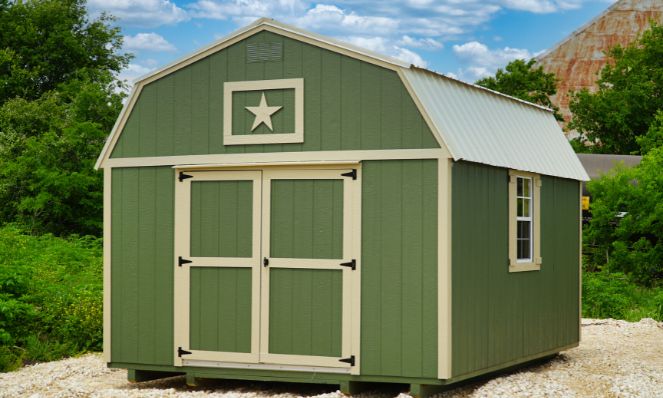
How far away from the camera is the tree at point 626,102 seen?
41.3m

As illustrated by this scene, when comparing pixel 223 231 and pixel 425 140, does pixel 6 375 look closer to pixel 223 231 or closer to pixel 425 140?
pixel 223 231

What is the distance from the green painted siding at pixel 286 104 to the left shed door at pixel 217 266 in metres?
0.38

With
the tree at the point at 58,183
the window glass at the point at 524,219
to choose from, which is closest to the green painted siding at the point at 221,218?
the window glass at the point at 524,219

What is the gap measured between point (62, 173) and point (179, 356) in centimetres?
1414

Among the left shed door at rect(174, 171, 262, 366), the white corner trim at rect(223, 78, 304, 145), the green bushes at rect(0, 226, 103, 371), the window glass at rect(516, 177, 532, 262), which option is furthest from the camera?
the green bushes at rect(0, 226, 103, 371)

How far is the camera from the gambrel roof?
9711 millimetres

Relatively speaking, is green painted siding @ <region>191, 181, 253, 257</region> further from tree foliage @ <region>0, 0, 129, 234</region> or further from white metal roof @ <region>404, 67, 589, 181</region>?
tree foliage @ <region>0, 0, 129, 234</region>

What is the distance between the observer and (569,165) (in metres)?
12.9

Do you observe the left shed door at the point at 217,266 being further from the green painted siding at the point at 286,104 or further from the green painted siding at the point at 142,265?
the green painted siding at the point at 286,104

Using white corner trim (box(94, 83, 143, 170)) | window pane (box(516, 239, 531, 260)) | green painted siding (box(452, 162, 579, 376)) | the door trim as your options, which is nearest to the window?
window pane (box(516, 239, 531, 260))

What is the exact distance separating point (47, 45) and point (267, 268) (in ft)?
100

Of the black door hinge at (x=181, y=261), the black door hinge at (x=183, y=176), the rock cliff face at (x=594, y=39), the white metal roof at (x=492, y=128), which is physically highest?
the rock cliff face at (x=594, y=39)

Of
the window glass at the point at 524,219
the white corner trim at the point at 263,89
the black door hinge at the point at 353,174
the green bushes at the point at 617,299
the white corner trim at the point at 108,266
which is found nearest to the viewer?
the black door hinge at the point at 353,174

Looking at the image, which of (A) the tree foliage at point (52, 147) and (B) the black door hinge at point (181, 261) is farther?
(A) the tree foliage at point (52, 147)
